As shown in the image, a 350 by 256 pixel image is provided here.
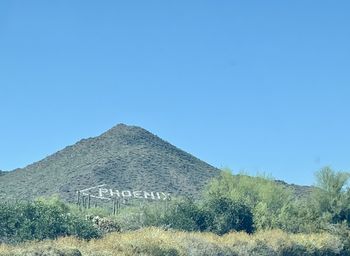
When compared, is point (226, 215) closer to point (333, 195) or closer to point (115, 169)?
point (333, 195)

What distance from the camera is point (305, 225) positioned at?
5269cm

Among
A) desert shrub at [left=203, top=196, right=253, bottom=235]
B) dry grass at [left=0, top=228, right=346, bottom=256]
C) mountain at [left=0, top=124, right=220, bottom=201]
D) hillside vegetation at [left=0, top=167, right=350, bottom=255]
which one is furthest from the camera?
mountain at [left=0, top=124, right=220, bottom=201]

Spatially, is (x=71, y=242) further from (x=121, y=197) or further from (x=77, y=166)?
(x=77, y=166)

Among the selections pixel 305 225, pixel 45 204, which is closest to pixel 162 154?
pixel 305 225

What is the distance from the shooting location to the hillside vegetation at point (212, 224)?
3170cm

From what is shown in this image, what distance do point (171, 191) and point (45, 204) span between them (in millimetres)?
42474

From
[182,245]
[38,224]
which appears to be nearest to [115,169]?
[38,224]

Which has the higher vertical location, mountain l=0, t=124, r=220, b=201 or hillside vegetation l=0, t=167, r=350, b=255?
mountain l=0, t=124, r=220, b=201

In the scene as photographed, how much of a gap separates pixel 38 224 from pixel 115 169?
49846 millimetres

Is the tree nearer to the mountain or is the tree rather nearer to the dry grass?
the dry grass

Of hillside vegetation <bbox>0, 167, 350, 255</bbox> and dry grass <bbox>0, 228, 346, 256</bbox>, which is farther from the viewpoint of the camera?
hillside vegetation <bbox>0, 167, 350, 255</bbox>

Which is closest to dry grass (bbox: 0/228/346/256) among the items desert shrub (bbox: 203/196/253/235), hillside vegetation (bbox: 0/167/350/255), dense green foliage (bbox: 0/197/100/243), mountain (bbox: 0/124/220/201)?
hillside vegetation (bbox: 0/167/350/255)

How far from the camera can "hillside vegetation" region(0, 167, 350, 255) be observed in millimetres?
31703

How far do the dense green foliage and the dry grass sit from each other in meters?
6.63
